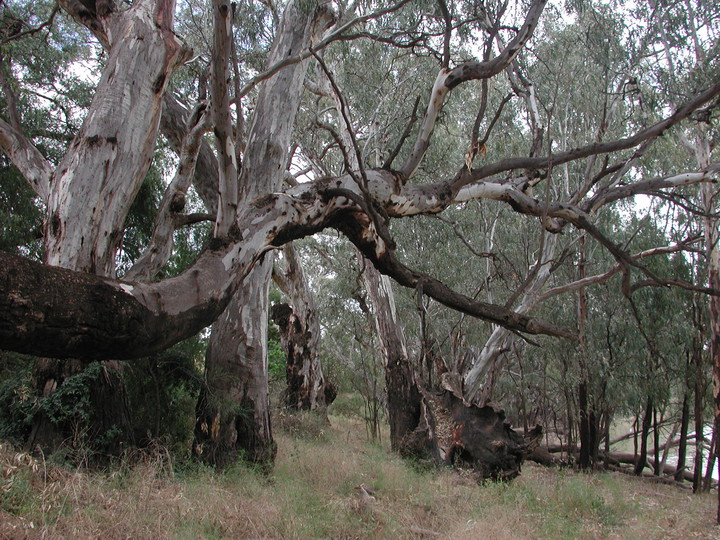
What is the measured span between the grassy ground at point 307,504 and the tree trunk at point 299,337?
3.58 metres

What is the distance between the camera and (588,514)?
19.0 ft

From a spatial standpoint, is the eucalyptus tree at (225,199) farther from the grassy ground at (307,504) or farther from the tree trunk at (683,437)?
the tree trunk at (683,437)

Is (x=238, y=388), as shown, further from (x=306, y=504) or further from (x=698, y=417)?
(x=698, y=417)

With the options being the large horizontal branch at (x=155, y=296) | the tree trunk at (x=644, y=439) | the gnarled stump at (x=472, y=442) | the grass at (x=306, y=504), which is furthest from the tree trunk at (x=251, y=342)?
the tree trunk at (x=644, y=439)

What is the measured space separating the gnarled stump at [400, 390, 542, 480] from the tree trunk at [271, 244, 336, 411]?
10.6 feet

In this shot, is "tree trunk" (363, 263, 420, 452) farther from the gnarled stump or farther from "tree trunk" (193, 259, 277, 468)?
A: "tree trunk" (193, 259, 277, 468)

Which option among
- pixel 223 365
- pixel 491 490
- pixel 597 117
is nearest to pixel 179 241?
pixel 223 365

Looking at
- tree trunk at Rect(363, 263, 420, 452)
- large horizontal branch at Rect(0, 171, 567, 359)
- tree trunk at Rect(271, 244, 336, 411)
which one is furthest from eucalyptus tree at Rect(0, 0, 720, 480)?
tree trunk at Rect(271, 244, 336, 411)

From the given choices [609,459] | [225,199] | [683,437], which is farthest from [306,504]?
[609,459]

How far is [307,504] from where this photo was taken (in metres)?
4.66

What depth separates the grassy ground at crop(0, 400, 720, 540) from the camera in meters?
3.29

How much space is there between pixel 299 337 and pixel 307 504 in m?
6.46

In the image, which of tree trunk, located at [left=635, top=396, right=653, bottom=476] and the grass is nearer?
the grass

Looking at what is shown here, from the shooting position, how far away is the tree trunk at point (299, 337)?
10.9 meters
